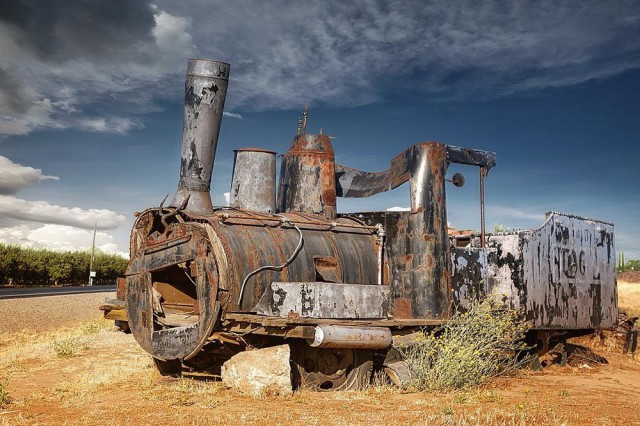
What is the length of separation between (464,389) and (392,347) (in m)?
1.15

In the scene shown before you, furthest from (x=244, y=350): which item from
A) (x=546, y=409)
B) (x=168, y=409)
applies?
(x=546, y=409)

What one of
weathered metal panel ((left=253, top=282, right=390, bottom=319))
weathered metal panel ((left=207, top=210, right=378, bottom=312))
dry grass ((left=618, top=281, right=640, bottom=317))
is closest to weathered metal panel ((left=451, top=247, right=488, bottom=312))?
weathered metal panel ((left=207, top=210, right=378, bottom=312))

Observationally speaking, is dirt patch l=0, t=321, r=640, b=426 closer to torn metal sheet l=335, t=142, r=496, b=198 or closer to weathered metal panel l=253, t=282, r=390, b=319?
weathered metal panel l=253, t=282, r=390, b=319

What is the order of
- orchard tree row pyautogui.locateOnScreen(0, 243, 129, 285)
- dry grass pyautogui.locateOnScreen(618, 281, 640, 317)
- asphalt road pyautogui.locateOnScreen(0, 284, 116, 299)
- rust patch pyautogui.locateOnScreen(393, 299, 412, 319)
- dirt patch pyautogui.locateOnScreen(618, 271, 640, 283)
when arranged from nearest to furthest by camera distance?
rust patch pyautogui.locateOnScreen(393, 299, 412, 319), dry grass pyautogui.locateOnScreen(618, 281, 640, 317), asphalt road pyautogui.locateOnScreen(0, 284, 116, 299), dirt patch pyautogui.locateOnScreen(618, 271, 640, 283), orchard tree row pyautogui.locateOnScreen(0, 243, 129, 285)

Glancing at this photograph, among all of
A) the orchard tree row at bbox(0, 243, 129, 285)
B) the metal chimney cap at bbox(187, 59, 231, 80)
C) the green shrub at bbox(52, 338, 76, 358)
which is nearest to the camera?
the metal chimney cap at bbox(187, 59, 231, 80)

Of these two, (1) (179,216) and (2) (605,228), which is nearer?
(1) (179,216)

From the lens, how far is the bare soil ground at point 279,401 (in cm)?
714

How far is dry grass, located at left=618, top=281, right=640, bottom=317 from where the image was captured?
990 inches

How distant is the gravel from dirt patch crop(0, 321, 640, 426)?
9342 millimetres

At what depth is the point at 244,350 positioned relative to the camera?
870 cm

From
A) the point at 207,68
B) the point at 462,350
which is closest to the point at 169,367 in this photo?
the point at 462,350

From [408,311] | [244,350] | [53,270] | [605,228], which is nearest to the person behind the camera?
[244,350]

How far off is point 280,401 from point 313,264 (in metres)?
2.15

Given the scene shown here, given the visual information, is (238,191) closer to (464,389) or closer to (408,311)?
(408,311)
